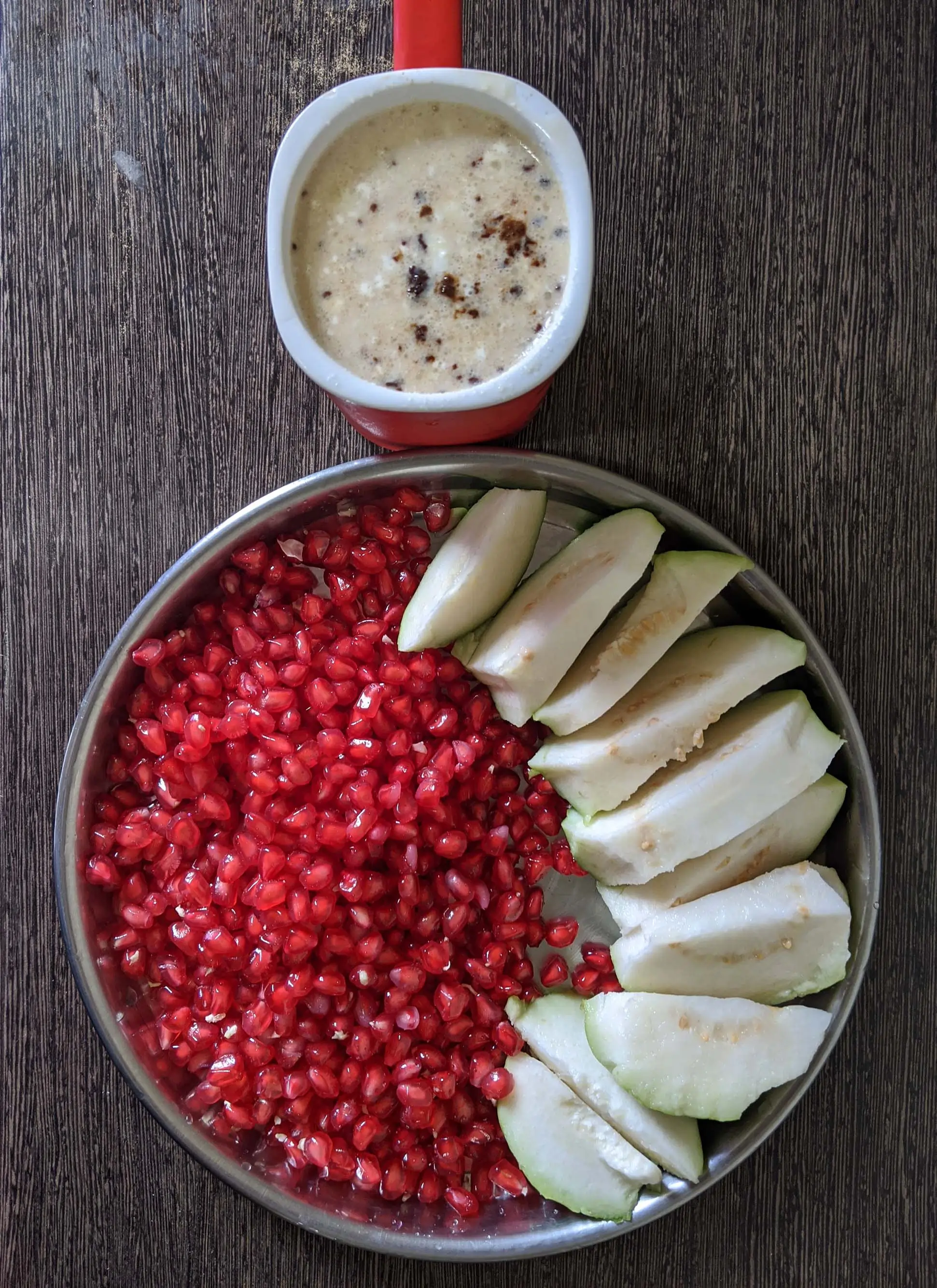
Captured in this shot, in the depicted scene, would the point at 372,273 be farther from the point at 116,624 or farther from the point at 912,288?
the point at 912,288

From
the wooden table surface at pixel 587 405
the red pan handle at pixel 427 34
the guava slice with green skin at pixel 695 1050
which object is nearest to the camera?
the red pan handle at pixel 427 34

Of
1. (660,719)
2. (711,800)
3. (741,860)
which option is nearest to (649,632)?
(660,719)

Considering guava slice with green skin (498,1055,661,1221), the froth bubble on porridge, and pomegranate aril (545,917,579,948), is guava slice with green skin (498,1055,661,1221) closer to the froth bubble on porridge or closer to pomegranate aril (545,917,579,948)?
pomegranate aril (545,917,579,948)

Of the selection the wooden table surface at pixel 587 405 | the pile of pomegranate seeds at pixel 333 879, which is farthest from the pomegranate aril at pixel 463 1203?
the wooden table surface at pixel 587 405

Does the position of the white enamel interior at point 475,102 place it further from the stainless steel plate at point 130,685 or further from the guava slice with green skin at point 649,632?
the guava slice with green skin at point 649,632

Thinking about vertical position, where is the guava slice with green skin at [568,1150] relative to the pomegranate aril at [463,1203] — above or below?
above

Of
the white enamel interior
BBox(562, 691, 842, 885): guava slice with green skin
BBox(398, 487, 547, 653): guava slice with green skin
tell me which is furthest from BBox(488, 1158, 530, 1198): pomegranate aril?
the white enamel interior
